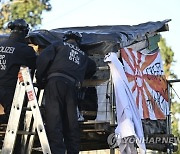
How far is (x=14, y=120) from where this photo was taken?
574cm

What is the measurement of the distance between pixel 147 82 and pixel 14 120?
144 inches

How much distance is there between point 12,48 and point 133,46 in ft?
10.3

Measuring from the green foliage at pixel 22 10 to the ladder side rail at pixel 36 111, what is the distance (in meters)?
19.4

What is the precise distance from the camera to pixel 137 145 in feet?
21.9

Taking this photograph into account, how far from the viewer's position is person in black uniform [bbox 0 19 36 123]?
641 centimetres

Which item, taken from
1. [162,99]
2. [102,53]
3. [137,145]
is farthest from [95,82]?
[162,99]

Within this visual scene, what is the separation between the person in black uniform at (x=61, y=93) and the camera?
6.10m

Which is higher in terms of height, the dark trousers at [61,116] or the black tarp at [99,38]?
the black tarp at [99,38]

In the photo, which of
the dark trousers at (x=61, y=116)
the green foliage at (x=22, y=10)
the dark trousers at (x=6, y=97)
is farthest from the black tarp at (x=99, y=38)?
the green foliage at (x=22, y=10)

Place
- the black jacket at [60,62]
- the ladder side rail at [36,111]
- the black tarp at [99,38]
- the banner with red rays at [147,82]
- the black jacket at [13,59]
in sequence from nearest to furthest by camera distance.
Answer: the ladder side rail at [36,111], the black jacket at [60,62], the black jacket at [13,59], the black tarp at [99,38], the banner with red rays at [147,82]

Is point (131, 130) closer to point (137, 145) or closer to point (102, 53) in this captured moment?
point (137, 145)

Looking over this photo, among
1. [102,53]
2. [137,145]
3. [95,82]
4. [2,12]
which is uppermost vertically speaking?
[2,12]

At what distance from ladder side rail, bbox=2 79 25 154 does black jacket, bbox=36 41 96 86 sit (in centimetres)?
62

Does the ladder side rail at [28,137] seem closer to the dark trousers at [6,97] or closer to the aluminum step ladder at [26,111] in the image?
the aluminum step ladder at [26,111]
